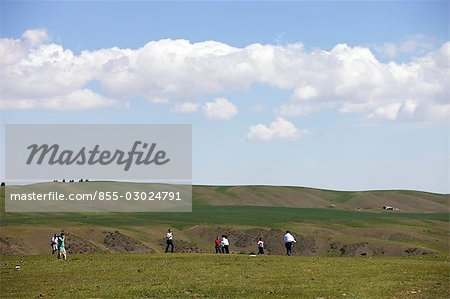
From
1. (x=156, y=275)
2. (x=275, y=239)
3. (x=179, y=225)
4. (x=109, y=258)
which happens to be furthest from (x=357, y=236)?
(x=156, y=275)

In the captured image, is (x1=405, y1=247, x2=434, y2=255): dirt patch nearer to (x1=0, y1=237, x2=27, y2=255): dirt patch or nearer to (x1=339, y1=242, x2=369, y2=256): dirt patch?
(x1=339, y1=242, x2=369, y2=256): dirt patch

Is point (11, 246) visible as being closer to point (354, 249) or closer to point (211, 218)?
point (354, 249)

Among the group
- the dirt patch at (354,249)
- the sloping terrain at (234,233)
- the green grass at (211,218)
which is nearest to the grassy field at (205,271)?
the dirt patch at (354,249)

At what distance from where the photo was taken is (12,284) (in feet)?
143

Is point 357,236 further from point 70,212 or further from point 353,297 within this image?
→ point 353,297

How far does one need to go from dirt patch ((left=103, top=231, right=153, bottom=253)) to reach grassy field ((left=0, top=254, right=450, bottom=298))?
1578 inches

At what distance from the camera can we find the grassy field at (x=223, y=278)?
39094 mm

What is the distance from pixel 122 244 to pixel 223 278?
5774cm

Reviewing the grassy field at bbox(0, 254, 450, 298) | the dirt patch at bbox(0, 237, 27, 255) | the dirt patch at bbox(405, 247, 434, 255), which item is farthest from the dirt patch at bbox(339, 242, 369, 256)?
the grassy field at bbox(0, 254, 450, 298)

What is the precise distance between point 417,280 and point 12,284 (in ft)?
73.5

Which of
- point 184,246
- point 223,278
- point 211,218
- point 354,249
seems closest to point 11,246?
point 184,246

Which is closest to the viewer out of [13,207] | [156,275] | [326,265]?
[156,275]

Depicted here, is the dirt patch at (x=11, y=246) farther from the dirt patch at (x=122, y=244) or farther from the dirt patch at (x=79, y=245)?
the dirt patch at (x=122, y=244)

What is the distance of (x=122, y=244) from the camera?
10056 centimetres
